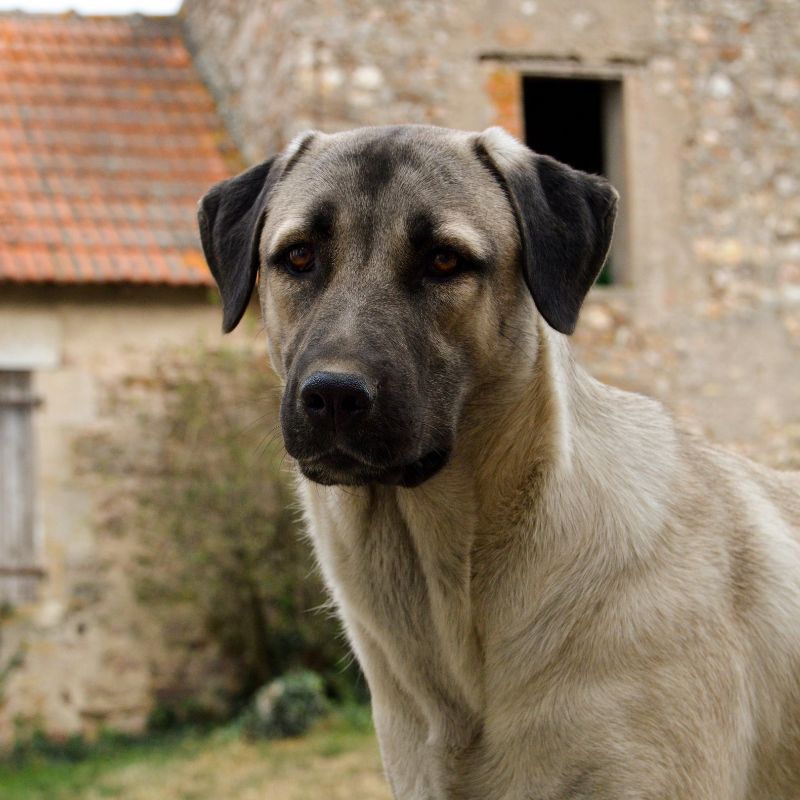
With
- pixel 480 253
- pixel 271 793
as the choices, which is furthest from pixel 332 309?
pixel 271 793

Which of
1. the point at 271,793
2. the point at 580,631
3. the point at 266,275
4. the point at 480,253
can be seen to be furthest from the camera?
the point at 271,793

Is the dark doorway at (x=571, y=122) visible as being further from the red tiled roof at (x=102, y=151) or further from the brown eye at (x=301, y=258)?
the brown eye at (x=301, y=258)

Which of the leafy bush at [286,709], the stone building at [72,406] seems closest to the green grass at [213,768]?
the leafy bush at [286,709]

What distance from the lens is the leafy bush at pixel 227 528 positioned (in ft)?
35.3

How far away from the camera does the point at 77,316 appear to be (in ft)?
36.9

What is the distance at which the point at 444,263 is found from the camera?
3518mm

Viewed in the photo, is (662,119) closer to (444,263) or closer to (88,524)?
(88,524)

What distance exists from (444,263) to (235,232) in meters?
0.83

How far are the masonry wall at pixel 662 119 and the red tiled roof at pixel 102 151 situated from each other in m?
0.78

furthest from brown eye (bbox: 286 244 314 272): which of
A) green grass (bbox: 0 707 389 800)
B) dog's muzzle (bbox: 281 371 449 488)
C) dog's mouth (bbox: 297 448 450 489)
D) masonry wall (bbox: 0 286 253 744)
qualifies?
masonry wall (bbox: 0 286 253 744)

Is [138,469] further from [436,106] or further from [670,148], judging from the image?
[670,148]

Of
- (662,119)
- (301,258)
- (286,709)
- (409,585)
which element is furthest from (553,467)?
(662,119)

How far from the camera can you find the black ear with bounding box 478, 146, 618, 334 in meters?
3.52

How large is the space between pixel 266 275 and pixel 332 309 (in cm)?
45
